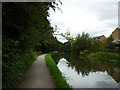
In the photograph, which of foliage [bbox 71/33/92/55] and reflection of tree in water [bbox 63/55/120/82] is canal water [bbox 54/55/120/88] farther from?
foliage [bbox 71/33/92/55]

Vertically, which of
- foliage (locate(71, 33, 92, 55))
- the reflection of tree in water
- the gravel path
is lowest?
the reflection of tree in water

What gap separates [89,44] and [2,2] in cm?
4050

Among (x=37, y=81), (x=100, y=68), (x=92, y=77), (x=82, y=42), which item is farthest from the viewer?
(x=82, y=42)

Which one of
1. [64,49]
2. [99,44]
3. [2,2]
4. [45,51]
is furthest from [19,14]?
[64,49]

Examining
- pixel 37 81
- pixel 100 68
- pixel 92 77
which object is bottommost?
pixel 92 77

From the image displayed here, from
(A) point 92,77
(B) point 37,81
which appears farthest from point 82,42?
(B) point 37,81

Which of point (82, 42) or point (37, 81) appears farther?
point (82, 42)

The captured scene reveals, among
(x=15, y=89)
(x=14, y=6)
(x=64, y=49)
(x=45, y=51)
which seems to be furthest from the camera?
(x=64, y=49)

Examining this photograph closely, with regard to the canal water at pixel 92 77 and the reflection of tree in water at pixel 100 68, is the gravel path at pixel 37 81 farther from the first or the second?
the reflection of tree in water at pixel 100 68

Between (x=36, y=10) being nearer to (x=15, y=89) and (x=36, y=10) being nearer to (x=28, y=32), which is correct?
(x=28, y=32)

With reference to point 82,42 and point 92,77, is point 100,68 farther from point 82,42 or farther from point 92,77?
point 82,42

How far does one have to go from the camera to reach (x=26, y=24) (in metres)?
6.88

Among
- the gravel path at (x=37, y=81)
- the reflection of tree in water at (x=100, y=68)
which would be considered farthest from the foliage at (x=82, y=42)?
the gravel path at (x=37, y=81)

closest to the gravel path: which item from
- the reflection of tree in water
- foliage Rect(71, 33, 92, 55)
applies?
the reflection of tree in water
